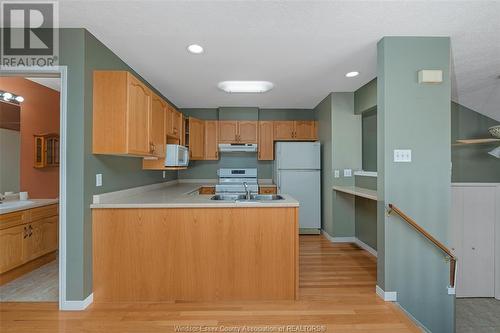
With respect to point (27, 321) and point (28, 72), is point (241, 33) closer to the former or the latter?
point (28, 72)

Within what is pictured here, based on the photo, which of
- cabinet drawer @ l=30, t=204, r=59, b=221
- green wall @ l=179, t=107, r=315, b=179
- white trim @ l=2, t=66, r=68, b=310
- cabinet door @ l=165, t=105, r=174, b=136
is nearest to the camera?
white trim @ l=2, t=66, r=68, b=310

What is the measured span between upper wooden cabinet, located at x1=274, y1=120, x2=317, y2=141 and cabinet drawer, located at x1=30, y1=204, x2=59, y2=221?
12.3ft

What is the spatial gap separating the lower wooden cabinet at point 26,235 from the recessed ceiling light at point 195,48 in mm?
2629

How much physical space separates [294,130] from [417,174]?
9.33 feet

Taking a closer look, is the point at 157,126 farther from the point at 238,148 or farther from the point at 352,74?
the point at 352,74

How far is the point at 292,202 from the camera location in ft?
7.55

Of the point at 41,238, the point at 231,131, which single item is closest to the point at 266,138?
the point at 231,131

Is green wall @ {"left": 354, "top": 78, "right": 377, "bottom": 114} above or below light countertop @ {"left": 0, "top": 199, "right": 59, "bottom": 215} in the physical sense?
above

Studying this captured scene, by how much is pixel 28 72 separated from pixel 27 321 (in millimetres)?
2094

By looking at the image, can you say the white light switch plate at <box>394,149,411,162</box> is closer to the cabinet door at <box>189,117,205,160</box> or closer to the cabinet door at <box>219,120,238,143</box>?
the cabinet door at <box>219,120,238,143</box>

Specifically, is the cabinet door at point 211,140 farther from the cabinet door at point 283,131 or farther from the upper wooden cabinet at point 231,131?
the cabinet door at point 283,131

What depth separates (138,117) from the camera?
2428 millimetres

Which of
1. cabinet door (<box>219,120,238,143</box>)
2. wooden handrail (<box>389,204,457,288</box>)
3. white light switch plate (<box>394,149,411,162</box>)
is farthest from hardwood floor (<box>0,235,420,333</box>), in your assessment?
cabinet door (<box>219,120,238,143</box>)

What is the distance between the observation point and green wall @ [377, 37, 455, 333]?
224 cm
